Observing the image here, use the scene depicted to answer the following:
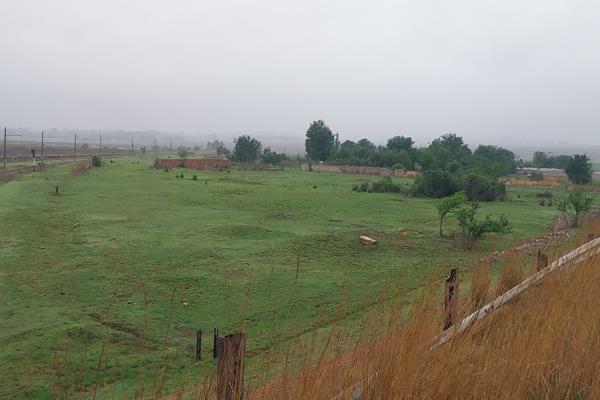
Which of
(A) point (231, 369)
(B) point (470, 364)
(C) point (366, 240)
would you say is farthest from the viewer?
(C) point (366, 240)

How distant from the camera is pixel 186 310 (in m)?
8.62

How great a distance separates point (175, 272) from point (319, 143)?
5485 centimetres

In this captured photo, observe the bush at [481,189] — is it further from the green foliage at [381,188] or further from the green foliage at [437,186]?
the green foliage at [381,188]

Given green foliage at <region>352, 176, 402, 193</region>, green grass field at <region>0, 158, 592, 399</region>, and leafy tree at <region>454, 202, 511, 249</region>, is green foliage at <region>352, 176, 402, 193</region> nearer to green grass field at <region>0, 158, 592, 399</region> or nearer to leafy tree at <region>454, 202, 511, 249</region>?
green grass field at <region>0, 158, 592, 399</region>

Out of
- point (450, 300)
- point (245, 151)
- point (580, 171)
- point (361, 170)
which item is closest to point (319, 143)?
point (245, 151)

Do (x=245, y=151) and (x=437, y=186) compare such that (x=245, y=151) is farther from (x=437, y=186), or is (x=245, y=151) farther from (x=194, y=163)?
(x=437, y=186)

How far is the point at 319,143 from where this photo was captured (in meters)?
64.9

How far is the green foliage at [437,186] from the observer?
2906cm

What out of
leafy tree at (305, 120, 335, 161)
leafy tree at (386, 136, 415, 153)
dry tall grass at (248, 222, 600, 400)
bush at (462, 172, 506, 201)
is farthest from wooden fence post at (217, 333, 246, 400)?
leafy tree at (305, 120, 335, 161)

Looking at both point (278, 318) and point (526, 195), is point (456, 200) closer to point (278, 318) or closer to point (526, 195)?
point (278, 318)

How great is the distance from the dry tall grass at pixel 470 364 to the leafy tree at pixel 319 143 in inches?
2413

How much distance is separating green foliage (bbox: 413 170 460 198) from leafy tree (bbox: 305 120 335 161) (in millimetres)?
35956

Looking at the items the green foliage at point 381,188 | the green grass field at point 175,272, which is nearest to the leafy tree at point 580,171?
the green foliage at point 381,188

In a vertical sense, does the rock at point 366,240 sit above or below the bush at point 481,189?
below
